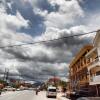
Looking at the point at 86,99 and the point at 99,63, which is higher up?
the point at 99,63

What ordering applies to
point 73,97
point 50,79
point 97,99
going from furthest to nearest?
point 50,79 < point 73,97 < point 97,99

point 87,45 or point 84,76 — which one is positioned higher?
point 87,45

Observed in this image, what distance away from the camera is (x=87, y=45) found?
49844 mm

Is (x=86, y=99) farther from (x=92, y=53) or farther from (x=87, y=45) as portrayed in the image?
(x=87, y=45)

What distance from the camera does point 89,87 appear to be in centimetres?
4591

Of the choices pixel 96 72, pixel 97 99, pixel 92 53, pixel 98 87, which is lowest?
pixel 97 99

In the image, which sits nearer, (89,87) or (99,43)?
(99,43)

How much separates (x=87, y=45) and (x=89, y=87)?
901 centimetres

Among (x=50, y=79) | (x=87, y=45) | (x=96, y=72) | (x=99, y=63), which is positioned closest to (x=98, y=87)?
(x=96, y=72)

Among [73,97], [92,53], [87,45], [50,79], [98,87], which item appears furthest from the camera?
[50,79]

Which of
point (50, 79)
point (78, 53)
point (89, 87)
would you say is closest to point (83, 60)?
point (78, 53)

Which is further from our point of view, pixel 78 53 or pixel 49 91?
pixel 78 53

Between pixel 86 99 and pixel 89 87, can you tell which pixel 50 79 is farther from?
pixel 86 99

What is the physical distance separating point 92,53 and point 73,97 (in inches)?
448
